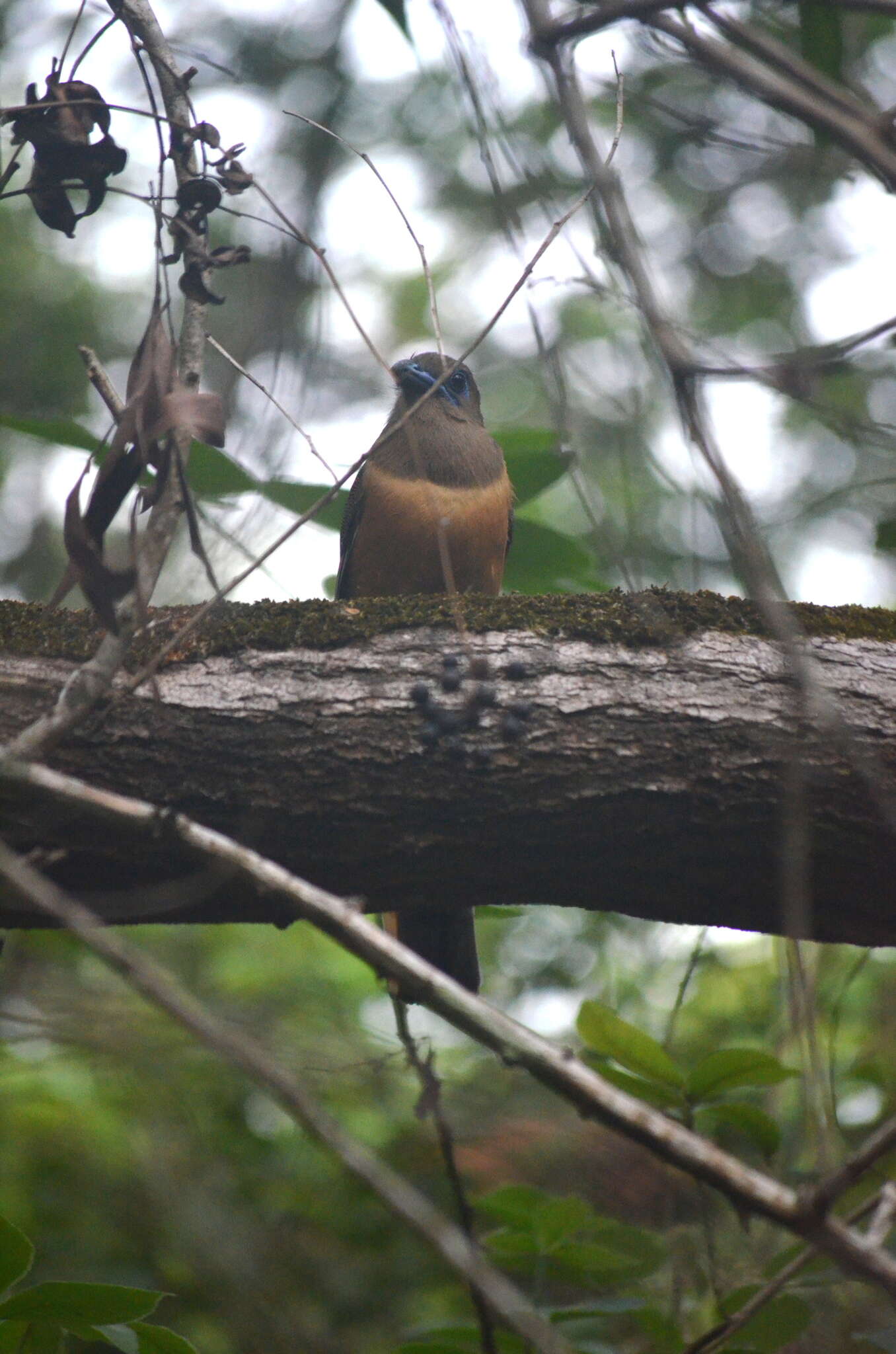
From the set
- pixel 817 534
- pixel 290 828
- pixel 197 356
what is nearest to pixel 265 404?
pixel 197 356

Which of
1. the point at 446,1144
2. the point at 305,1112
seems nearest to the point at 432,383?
the point at 446,1144

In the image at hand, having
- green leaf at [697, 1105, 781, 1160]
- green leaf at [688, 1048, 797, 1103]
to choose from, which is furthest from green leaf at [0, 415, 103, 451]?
green leaf at [697, 1105, 781, 1160]

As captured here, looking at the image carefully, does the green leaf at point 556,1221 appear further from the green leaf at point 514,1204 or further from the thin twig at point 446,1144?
the thin twig at point 446,1144

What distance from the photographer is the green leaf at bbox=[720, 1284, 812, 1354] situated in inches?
92.2

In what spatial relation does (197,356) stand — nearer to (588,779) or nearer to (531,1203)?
(588,779)

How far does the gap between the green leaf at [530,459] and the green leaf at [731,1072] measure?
6.35ft

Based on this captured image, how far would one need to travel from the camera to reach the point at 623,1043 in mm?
2406

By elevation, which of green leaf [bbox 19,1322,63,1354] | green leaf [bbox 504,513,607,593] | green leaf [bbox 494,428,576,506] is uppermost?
green leaf [bbox 494,428,576,506]

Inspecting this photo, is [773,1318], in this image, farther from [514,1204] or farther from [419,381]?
[419,381]

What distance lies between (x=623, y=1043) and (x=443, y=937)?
105cm

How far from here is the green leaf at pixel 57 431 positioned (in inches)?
121

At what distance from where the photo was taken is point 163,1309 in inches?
156

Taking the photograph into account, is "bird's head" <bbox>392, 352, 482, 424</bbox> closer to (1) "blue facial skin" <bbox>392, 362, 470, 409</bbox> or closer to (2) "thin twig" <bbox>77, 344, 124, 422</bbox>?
(1) "blue facial skin" <bbox>392, 362, 470, 409</bbox>

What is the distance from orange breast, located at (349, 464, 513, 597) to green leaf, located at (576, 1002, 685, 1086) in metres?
2.14
